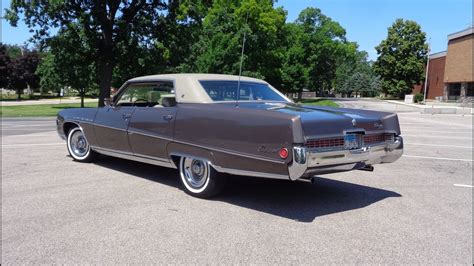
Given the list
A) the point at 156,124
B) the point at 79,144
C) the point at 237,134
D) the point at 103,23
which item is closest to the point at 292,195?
the point at 237,134

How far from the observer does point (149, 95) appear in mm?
6441

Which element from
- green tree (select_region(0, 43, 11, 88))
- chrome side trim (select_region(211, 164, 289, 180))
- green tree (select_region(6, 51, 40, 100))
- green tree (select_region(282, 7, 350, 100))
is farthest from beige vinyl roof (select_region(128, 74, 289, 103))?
green tree (select_region(6, 51, 40, 100))

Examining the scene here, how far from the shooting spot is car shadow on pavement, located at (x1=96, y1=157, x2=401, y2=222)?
4.96 metres

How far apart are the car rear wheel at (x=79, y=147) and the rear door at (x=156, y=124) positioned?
1709mm

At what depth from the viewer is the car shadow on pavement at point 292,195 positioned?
4.96 metres

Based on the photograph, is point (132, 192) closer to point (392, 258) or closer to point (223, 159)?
point (223, 159)

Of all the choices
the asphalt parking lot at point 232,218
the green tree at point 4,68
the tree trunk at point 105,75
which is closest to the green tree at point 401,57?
the tree trunk at point 105,75

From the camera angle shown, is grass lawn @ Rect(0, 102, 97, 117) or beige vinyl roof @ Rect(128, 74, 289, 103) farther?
grass lawn @ Rect(0, 102, 97, 117)

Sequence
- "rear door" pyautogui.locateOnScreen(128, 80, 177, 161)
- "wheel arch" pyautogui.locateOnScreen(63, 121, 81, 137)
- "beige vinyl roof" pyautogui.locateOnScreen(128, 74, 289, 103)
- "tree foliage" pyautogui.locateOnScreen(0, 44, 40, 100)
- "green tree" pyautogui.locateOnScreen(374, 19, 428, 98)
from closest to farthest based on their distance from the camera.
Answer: "beige vinyl roof" pyautogui.locateOnScreen(128, 74, 289, 103)
"rear door" pyautogui.locateOnScreen(128, 80, 177, 161)
"wheel arch" pyautogui.locateOnScreen(63, 121, 81, 137)
"tree foliage" pyautogui.locateOnScreen(0, 44, 40, 100)
"green tree" pyautogui.locateOnScreen(374, 19, 428, 98)

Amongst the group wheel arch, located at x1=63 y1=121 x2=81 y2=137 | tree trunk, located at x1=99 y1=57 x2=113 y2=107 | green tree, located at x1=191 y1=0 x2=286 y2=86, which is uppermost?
green tree, located at x1=191 y1=0 x2=286 y2=86

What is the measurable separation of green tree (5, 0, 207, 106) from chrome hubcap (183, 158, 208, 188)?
66.1 ft

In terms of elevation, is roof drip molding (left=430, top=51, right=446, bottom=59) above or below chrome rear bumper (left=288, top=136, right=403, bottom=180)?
above

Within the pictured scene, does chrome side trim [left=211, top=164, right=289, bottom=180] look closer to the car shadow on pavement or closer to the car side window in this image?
the car shadow on pavement

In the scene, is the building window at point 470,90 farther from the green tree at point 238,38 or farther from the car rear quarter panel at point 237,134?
the car rear quarter panel at point 237,134
